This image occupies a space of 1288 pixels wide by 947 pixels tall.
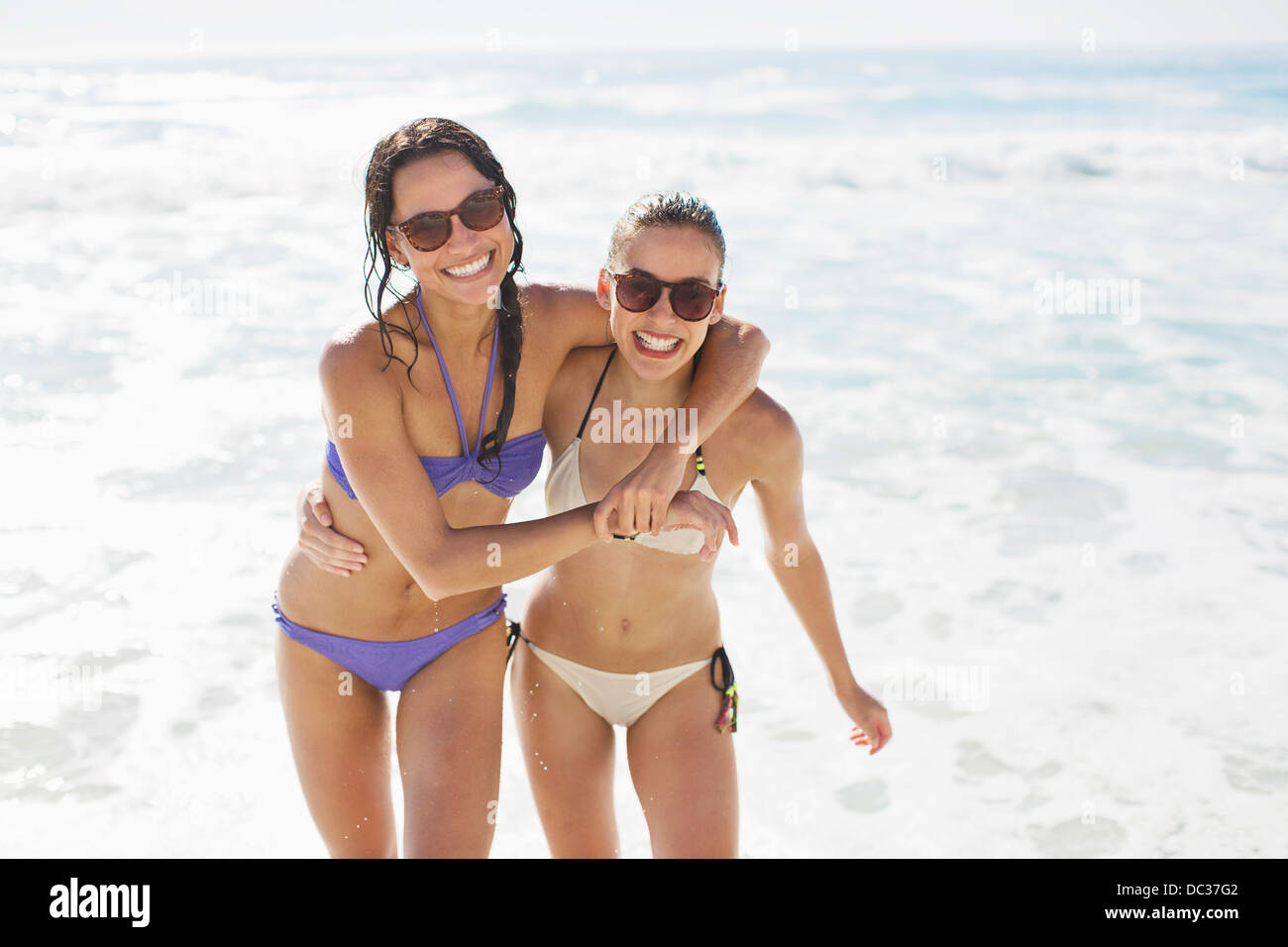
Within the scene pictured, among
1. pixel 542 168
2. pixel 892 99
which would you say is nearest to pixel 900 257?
pixel 542 168

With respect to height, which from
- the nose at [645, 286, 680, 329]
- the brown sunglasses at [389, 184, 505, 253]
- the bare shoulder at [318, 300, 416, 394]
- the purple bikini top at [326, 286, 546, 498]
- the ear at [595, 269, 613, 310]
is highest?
the brown sunglasses at [389, 184, 505, 253]

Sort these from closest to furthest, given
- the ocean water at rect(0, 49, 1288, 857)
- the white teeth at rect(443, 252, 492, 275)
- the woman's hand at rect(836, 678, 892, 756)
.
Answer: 1. the white teeth at rect(443, 252, 492, 275)
2. the woman's hand at rect(836, 678, 892, 756)
3. the ocean water at rect(0, 49, 1288, 857)

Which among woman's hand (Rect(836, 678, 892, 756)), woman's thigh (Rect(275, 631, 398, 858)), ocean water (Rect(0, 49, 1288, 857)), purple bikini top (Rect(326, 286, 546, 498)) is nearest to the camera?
purple bikini top (Rect(326, 286, 546, 498))

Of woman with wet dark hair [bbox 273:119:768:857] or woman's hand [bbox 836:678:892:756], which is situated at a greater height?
woman with wet dark hair [bbox 273:119:768:857]

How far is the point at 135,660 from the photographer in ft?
16.5

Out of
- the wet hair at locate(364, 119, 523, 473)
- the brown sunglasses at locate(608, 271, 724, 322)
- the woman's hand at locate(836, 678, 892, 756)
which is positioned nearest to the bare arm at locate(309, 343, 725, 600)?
the wet hair at locate(364, 119, 523, 473)

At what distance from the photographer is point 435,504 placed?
257 cm

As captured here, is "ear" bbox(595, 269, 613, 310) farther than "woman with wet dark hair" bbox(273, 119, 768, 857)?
Yes

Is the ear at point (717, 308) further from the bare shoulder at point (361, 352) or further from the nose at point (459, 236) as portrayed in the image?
the bare shoulder at point (361, 352)

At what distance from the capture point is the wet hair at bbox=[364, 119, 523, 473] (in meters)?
2.57

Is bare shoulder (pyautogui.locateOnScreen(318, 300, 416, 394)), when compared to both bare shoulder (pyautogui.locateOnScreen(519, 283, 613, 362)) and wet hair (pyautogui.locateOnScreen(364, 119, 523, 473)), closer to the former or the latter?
wet hair (pyautogui.locateOnScreen(364, 119, 523, 473))

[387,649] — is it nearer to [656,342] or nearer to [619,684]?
[619,684]

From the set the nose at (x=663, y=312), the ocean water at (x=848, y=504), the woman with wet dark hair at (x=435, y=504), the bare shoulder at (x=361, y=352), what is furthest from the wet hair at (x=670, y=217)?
the ocean water at (x=848, y=504)

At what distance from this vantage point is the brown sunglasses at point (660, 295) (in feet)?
8.69
